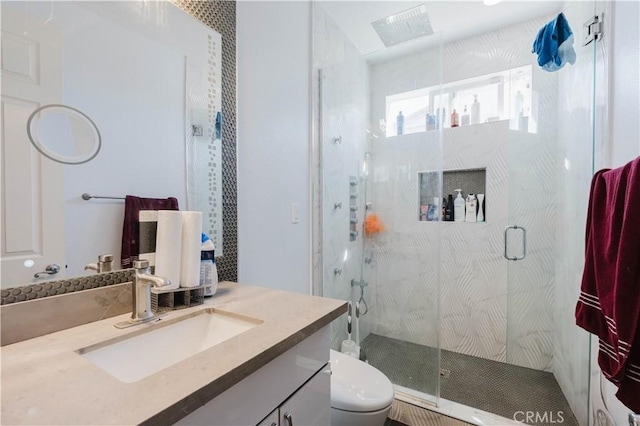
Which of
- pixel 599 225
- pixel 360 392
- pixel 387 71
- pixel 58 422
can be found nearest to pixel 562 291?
pixel 599 225

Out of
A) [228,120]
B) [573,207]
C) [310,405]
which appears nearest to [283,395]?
[310,405]

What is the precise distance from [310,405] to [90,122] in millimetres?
1097

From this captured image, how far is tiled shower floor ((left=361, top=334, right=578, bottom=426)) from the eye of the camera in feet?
5.91

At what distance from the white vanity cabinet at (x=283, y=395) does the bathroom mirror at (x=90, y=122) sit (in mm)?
619

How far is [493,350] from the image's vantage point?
2357 mm

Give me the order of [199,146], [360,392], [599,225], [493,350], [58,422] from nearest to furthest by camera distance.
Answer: [58,422], [599,225], [199,146], [360,392], [493,350]

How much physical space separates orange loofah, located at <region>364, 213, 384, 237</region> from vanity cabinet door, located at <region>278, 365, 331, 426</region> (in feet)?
5.48

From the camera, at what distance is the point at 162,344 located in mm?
826

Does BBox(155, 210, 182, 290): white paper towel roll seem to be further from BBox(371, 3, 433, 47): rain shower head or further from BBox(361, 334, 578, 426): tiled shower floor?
BBox(371, 3, 433, 47): rain shower head

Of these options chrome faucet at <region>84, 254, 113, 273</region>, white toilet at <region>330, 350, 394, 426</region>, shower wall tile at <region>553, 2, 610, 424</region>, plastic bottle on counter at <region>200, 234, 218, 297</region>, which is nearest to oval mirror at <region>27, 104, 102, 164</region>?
chrome faucet at <region>84, 254, 113, 273</region>

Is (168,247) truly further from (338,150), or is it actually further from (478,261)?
(478,261)

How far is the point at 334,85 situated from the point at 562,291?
2227mm

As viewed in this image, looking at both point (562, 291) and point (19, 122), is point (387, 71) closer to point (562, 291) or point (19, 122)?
point (562, 291)

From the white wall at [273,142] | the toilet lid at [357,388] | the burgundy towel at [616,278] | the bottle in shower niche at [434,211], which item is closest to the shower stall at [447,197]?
the bottle in shower niche at [434,211]
